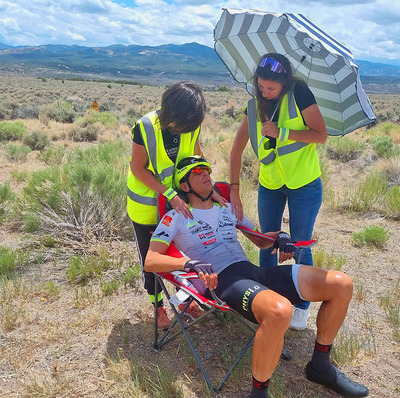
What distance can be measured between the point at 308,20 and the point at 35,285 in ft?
9.75

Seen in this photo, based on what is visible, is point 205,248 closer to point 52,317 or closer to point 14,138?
point 52,317

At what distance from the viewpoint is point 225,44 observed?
3.27 metres

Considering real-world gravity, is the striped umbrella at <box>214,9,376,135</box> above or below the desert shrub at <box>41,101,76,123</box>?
above

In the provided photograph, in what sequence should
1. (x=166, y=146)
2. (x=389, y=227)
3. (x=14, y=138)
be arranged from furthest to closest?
(x=14, y=138) → (x=389, y=227) → (x=166, y=146)

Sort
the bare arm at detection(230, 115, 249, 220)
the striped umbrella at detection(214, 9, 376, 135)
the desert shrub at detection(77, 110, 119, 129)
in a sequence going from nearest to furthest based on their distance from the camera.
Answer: the striped umbrella at detection(214, 9, 376, 135) < the bare arm at detection(230, 115, 249, 220) < the desert shrub at detection(77, 110, 119, 129)

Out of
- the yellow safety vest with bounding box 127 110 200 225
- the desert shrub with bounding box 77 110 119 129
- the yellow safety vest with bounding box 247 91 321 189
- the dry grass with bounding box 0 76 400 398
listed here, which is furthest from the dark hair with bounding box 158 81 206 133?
the desert shrub with bounding box 77 110 119 129

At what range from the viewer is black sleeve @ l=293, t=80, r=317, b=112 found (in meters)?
2.55

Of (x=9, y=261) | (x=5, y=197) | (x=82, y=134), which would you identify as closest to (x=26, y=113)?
(x=82, y=134)

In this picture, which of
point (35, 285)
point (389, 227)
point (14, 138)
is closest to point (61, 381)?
point (35, 285)

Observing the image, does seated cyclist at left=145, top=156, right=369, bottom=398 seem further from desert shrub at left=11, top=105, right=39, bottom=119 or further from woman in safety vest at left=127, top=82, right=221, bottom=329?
desert shrub at left=11, top=105, right=39, bottom=119

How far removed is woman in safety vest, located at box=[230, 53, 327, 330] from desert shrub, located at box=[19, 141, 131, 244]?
1.93m

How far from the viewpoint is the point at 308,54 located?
2828mm

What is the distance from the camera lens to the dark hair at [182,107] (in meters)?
2.38

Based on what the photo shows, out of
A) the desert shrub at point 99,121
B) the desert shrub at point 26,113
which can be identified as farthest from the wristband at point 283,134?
the desert shrub at point 26,113
